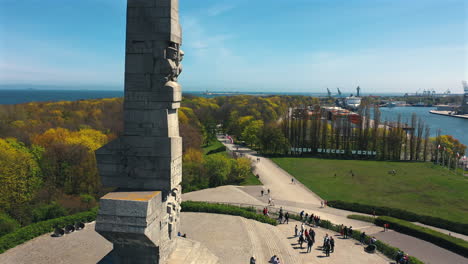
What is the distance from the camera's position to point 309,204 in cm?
3170

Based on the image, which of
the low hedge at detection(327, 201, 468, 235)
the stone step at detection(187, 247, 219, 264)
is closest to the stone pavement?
the stone step at detection(187, 247, 219, 264)

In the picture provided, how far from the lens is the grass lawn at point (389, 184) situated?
3272 cm

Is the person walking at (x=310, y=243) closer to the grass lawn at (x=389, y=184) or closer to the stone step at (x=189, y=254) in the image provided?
the stone step at (x=189, y=254)

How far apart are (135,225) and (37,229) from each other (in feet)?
46.1

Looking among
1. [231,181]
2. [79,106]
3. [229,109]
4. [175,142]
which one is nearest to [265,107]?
[229,109]

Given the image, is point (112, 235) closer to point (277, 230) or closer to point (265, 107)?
point (277, 230)

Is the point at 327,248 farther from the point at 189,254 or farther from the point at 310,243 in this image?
the point at 189,254

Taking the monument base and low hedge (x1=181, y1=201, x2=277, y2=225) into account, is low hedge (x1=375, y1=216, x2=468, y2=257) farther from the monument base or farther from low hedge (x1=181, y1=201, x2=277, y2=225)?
the monument base

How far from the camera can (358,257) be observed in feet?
62.8

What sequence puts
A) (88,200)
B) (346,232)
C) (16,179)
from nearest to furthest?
(346,232)
(16,179)
(88,200)

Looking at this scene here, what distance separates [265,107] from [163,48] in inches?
3603

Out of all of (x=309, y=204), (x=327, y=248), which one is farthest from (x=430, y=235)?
(x=309, y=204)

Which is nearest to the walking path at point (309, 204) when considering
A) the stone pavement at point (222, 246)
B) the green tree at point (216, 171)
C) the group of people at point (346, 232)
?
the group of people at point (346, 232)

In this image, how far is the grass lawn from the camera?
107ft
